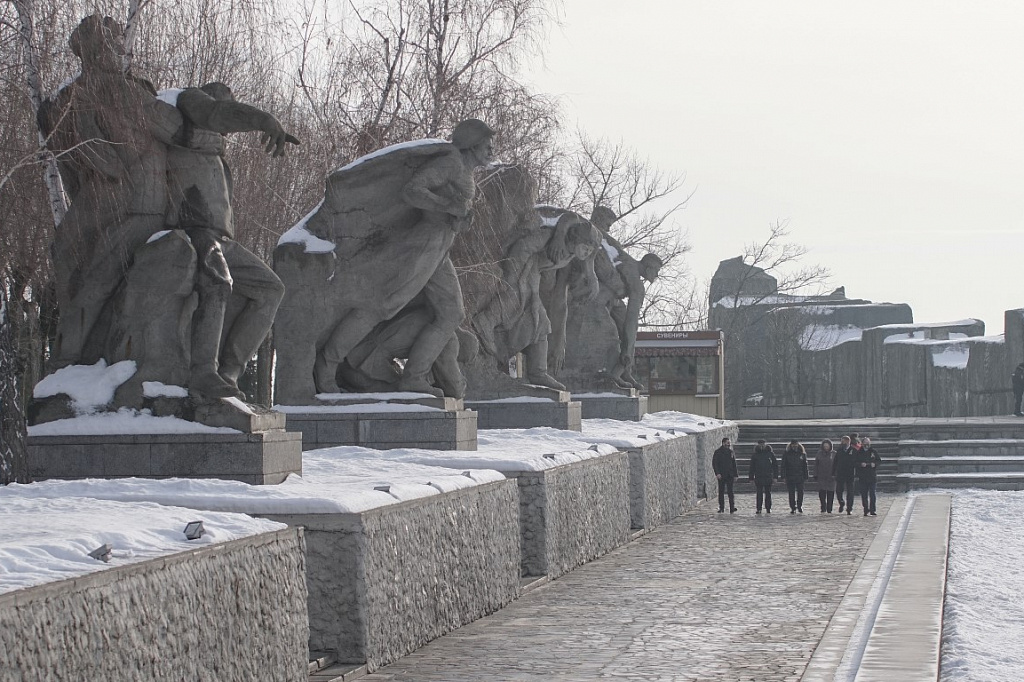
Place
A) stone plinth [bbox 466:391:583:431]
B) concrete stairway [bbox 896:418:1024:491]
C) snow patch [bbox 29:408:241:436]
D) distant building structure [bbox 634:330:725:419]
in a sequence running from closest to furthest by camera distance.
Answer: snow patch [bbox 29:408:241:436] < stone plinth [bbox 466:391:583:431] < concrete stairway [bbox 896:418:1024:491] < distant building structure [bbox 634:330:725:419]

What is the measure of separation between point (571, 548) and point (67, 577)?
26.7 feet

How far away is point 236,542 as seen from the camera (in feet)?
20.0

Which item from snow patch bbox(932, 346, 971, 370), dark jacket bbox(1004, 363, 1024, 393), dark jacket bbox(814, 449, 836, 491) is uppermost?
snow patch bbox(932, 346, 971, 370)

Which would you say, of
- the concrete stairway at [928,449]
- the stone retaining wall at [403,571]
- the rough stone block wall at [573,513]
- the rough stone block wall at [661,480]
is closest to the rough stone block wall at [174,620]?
the stone retaining wall at [403,571]

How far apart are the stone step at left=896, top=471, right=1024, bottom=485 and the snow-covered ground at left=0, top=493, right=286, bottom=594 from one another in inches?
864

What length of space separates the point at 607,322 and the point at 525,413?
7867 millimetres

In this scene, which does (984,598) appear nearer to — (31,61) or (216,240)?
(216,240)

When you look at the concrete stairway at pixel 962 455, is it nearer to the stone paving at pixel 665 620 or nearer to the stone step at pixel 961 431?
the stone step at pixel 961 431

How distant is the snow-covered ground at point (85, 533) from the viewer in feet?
16.1

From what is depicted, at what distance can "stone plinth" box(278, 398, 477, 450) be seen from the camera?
1315 centimetres

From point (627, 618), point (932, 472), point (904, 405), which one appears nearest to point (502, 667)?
point (627, 618)

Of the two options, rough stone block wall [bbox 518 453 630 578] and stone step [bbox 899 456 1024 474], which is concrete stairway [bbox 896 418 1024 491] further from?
rough stone block wall [bbox 518 453 630 578]

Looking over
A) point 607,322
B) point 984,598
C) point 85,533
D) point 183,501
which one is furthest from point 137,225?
point 607,322

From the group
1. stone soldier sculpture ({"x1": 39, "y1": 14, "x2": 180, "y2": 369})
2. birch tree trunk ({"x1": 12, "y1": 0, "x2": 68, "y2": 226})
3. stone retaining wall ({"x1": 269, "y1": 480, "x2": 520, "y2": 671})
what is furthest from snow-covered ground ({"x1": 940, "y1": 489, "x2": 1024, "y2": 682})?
birch tree trunk ({"x1": 12, "y1": 0, "x2": 68, "y2": 226})
